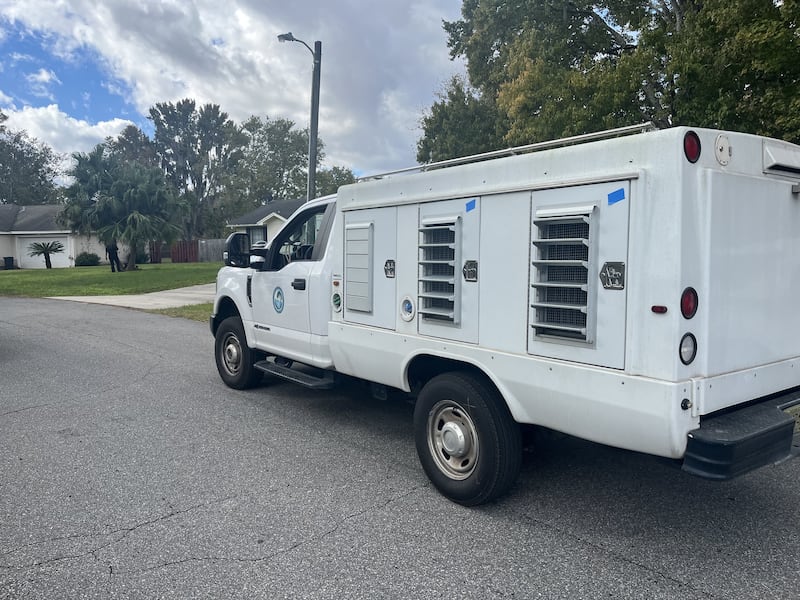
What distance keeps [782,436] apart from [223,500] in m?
3.38

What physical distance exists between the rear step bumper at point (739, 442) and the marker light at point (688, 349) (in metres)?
0.36

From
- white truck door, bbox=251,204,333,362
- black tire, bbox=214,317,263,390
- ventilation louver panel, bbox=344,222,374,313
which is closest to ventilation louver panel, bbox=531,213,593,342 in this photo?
ventilation louver panel, bbox=344,222,374,313

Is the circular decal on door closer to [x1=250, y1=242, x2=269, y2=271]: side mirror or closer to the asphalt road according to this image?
[x1=250, y1=242, x2=269, y2=271]: side mirror

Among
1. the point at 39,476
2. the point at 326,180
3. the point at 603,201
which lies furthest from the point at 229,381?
the point at 326,180

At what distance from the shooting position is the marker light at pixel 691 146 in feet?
9.70

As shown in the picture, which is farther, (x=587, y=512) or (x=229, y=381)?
(x=229, y=381)

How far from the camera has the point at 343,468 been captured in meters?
4.67

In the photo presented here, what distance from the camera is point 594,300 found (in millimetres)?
3217

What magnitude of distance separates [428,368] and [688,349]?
194 centimetres

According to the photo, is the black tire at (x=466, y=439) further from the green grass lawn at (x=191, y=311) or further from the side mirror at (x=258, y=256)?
the green grass lawn at (x=191, y=311)

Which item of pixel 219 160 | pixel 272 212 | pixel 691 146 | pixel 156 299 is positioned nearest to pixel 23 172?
pixel 219 160

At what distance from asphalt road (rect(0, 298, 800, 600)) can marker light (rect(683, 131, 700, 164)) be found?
2108 mm

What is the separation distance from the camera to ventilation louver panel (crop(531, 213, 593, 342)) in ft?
10.8

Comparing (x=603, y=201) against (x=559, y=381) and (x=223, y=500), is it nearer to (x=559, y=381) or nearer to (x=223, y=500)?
(x=559, y=381)
